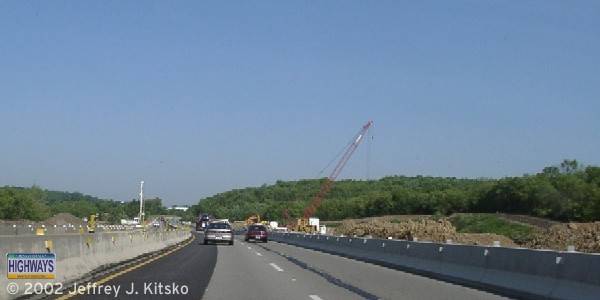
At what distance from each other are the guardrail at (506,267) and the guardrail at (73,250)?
10.4 metres

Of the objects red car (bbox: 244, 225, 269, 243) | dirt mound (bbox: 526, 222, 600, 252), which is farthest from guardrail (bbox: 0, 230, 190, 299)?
red car (bbox: 244, 225, 269, 243)

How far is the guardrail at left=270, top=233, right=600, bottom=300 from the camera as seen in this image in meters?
15.8

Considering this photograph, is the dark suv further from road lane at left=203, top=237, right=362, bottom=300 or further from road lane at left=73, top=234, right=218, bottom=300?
road lane at left=203, top=237, right=362, bottom=300

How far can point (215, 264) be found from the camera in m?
30.0

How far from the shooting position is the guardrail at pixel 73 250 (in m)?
15.4

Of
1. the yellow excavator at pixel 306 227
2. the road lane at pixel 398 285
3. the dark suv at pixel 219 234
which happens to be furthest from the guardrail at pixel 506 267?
the yellow excavator at pixel 306 227

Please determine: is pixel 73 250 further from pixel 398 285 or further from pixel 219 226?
pixel 219 226

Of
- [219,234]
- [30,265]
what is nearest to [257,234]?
[219,234]

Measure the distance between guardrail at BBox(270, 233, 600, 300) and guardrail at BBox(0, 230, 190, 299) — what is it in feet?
34.3

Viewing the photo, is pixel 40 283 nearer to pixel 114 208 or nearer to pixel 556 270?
pixel 556 270

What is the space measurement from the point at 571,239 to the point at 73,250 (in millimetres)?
29248

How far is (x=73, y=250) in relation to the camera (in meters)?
21.2

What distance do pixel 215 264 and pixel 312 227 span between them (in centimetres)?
7240

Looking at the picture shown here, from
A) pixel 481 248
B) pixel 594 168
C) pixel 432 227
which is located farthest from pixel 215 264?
pixel 594 168
